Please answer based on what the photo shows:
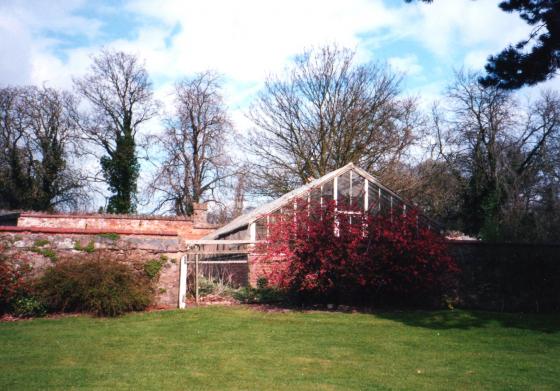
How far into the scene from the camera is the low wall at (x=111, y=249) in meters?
11.7

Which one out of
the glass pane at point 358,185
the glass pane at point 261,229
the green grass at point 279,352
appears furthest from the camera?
the glass pane at point 358,185

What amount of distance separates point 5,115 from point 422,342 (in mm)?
38073

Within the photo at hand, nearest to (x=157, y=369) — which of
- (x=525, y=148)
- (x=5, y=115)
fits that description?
(x=525, y=148)

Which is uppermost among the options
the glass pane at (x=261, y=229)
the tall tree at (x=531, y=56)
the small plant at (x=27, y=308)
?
the tall tree at (x=531, y=56)

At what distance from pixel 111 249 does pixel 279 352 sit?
18.9 feet

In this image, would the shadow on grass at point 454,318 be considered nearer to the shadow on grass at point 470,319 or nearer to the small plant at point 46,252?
the shadow on grass at point 470,319

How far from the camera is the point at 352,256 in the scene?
1254cm

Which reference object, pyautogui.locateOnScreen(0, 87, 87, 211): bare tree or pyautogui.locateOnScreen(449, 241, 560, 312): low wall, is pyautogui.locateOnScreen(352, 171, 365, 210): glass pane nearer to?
pyautogui.locateOnScreen(449, 241, 560, 312): low wall

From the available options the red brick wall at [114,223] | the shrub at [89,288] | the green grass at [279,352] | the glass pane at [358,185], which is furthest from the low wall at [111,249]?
the red brick wall at [114,223]

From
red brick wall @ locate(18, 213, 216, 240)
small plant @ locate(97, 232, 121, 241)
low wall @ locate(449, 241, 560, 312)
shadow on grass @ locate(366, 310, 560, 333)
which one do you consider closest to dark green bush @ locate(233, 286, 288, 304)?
shadow on grass @ locate(366, 310, 560, 333)

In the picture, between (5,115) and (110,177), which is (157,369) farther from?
(5,115)

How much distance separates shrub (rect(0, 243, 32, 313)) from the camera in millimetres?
10945

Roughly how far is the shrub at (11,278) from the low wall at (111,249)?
155mm

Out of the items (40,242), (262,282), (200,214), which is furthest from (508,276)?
(200,214)
